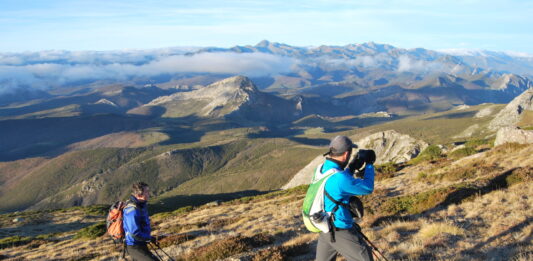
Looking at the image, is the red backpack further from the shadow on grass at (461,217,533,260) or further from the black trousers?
the shadow on grass at (461,217,533,260)

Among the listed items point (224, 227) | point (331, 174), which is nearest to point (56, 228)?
point (224, 227)

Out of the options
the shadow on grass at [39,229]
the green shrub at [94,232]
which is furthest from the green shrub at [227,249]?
the shadow on grass at [39,229]

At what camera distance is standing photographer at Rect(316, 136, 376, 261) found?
7719mm

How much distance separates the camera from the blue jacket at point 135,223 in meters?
11.1

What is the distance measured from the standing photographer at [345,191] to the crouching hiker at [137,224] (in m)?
6.25

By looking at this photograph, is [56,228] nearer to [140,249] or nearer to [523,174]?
[140,249]

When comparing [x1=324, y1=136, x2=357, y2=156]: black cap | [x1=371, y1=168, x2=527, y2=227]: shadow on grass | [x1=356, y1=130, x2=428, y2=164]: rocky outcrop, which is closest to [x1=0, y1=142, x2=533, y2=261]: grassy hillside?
[x1=371, y1=168, x2=527, y2=227]: shadow on grass

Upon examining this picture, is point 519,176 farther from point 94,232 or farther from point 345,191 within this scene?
point 94,232

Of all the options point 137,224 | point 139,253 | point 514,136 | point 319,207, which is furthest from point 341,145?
point 514,136

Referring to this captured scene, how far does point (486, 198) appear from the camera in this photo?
1781cm

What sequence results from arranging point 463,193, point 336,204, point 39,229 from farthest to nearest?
point 39,229, point 463,193, point 336,204

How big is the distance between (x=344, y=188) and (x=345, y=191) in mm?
82

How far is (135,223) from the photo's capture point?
1109 cm

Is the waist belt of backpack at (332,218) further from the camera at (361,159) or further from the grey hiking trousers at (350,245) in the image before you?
the camera at (361,159)
